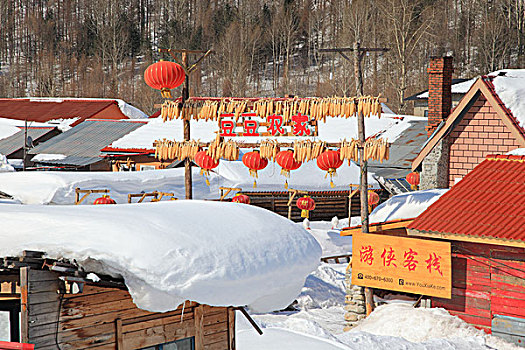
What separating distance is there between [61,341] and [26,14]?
9142cm

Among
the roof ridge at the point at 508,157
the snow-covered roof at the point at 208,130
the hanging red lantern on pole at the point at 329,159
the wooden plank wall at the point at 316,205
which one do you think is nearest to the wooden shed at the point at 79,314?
the hanging red lantern on pole at the point at 329,159

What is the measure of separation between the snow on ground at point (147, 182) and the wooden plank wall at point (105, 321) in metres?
17.6

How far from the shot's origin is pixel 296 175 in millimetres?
30906

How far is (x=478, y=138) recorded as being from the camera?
1894 cm

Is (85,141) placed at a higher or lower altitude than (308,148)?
lower

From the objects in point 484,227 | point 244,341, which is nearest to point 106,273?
point 244,341

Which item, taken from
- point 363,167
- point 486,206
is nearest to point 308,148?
point 363,167

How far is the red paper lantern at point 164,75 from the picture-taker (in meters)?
16.0

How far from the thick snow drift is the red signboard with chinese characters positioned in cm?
627

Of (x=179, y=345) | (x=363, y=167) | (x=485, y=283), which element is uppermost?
(x=363, y=167)

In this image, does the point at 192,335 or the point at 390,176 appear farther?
the point at 390,176

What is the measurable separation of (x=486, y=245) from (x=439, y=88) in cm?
856

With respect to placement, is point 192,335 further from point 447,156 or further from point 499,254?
point 447,156

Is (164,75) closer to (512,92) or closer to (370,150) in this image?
(370,150)
